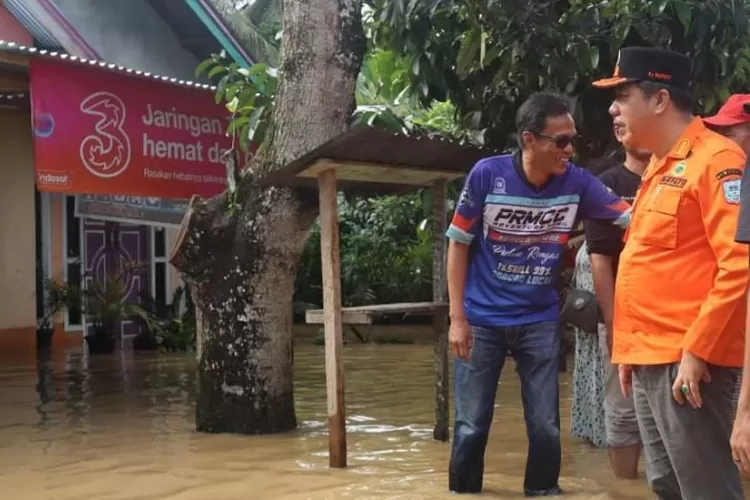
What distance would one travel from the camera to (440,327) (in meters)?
6.29

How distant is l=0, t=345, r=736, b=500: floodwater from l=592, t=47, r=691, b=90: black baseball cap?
7.50ft

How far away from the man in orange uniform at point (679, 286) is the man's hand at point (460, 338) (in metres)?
1.35

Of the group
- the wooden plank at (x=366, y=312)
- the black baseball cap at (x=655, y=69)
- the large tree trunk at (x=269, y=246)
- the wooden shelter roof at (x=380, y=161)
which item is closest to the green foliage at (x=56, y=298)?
the large tree trunk at (x=269, y=246)

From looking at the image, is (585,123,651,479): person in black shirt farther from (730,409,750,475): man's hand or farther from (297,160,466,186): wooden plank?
(730,409,750,475): man's hand

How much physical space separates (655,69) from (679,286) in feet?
2.25

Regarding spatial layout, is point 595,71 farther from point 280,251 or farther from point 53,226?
point 53,226

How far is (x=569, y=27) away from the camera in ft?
21.3

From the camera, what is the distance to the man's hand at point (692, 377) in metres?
2.82

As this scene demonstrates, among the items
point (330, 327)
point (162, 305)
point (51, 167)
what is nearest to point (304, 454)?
point (330, 327)

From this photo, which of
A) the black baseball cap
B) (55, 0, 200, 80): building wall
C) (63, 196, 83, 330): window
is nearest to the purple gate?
(63, 196, 83, 330): window

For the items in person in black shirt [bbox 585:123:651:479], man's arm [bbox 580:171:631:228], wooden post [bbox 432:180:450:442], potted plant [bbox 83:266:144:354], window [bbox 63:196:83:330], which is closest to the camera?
person in black shirt [bbox 585:123:651:479]

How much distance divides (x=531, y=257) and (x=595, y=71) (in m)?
2.28

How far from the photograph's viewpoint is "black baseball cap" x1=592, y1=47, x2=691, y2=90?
321cm

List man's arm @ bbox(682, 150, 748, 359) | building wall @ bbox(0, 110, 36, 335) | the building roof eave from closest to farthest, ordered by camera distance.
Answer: man's arm @ bbox(682, 150, 748, 359), the building roof eave, building wall @ bbox(0, 110, 36, 335)
